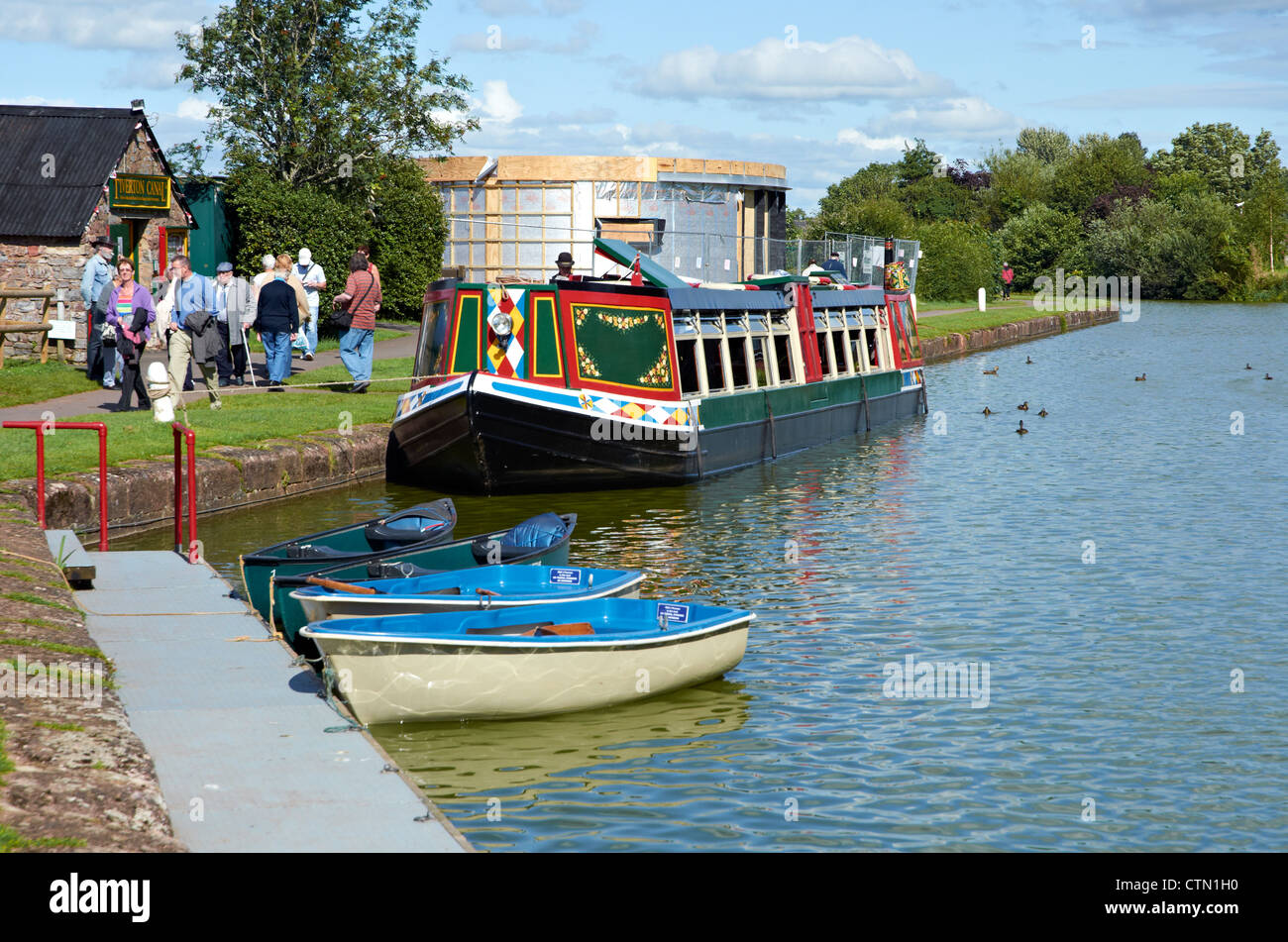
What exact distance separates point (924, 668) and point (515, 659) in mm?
3310

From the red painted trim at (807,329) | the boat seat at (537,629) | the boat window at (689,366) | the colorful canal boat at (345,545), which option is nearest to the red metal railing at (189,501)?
the colorful canal boat at (345,545)

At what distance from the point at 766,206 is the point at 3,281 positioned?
2427 centimetres

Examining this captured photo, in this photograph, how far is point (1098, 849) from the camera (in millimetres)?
7254

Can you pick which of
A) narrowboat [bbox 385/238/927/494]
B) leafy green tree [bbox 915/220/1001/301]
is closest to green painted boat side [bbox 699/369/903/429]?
narrowboat [bbox 385/238/927/494]

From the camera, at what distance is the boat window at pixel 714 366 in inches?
804

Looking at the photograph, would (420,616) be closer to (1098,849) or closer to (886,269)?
(1098,849)

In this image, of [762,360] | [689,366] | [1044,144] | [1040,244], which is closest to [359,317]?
[689,366]

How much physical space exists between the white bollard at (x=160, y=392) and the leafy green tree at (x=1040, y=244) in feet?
243

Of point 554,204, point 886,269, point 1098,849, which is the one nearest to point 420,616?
point 1098,849

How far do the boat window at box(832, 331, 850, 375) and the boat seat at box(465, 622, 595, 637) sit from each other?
16.4m

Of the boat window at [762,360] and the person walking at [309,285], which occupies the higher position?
the person walking at [309,285]

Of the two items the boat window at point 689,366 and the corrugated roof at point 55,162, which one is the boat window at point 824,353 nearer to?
the boat window at point 689,366

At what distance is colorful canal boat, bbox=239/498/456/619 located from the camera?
1057 centimetres
